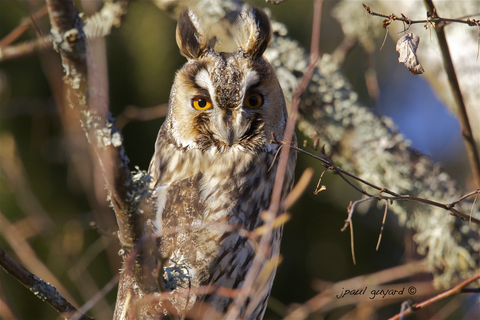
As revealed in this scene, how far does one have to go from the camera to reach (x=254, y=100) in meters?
1.56

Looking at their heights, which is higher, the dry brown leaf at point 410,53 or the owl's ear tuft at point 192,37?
the owl's ear tuft at point 192,37

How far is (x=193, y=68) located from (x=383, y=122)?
1.19 meters

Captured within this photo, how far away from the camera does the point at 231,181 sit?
164 centimetres

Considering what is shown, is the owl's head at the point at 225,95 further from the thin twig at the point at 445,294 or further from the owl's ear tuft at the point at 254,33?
the thin twig at the point at 445,294

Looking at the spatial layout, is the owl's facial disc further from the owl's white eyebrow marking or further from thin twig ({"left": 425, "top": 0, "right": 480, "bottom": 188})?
thin twig ({"left": 425, "top": 0, "right": 480, "bottom": 188})

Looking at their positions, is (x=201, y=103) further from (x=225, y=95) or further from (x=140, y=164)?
(x=140, y=164)

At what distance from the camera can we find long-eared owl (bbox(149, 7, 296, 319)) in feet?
4.90

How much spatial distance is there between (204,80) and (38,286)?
2.82ft

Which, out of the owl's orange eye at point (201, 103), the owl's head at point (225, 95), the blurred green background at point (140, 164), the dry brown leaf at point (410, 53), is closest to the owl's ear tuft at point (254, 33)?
the owl's head at point (225, 95)

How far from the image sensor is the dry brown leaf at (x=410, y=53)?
3.25 feet

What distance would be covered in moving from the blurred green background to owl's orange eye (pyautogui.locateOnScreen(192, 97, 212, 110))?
4.22ft

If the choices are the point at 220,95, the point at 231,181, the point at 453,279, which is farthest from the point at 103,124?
the point at 453,279

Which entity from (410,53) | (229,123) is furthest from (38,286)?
(410,53)

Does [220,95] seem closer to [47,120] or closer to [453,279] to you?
[453,279]
